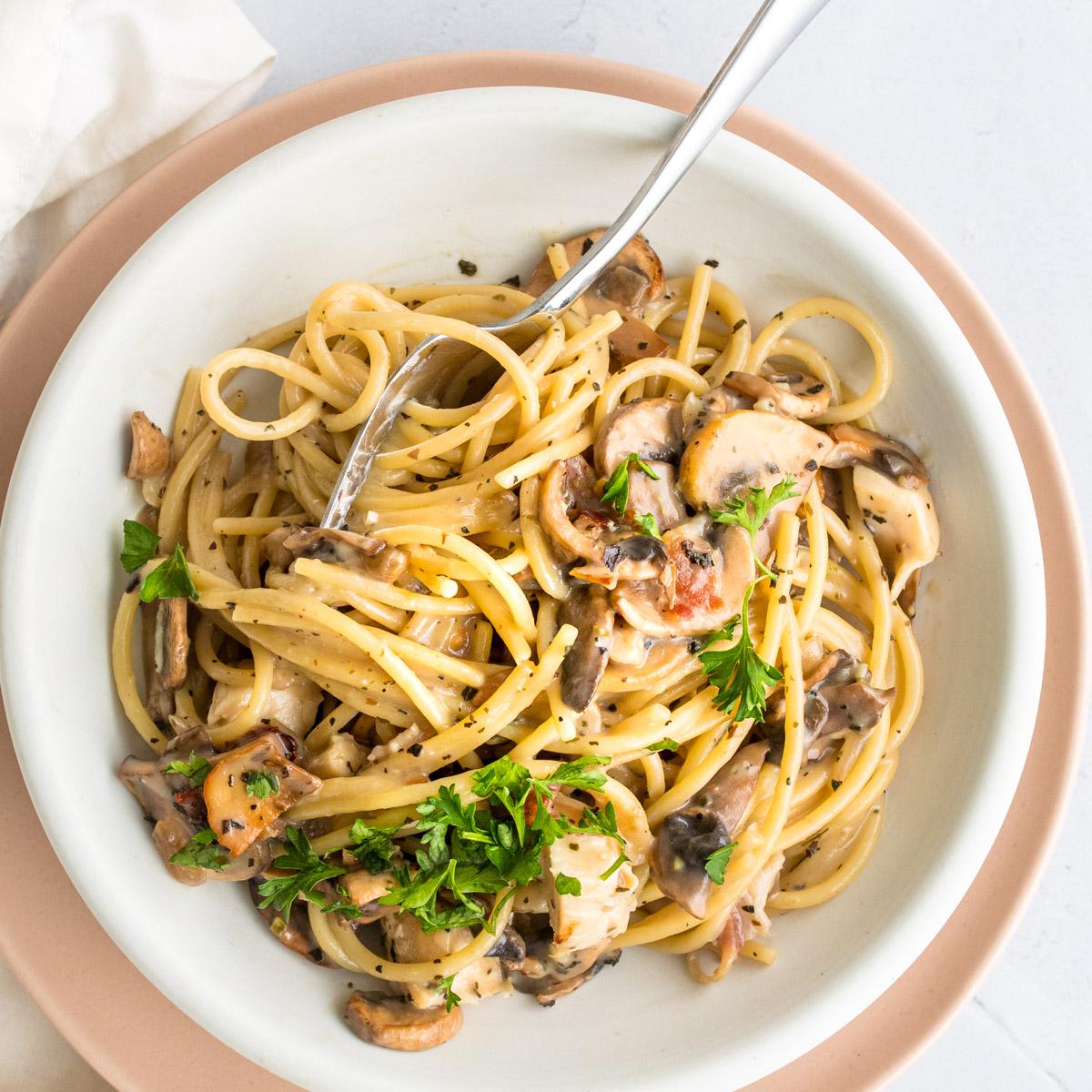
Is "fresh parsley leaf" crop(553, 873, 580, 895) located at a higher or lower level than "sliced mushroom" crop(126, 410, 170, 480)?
lower

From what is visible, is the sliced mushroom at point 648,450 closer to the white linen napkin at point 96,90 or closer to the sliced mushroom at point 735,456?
the sliced mushroom at point 735,456

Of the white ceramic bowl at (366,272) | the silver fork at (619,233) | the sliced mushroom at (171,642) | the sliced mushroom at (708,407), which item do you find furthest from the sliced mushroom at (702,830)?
the sliced mushroom at (171,642)

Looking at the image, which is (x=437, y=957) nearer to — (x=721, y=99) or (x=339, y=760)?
(x=339, y=760)

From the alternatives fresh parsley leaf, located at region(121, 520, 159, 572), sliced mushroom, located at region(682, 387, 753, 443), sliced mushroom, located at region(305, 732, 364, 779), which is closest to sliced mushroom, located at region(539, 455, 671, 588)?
sliced mushroom, located at region(682, 387, 753, 443)

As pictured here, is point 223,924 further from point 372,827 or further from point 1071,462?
point 1071,462

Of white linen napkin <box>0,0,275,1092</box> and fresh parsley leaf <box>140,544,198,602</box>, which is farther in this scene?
white linen napkin <box>0,0,275,1092</box>

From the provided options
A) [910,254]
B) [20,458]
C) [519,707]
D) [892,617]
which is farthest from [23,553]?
[910,254]

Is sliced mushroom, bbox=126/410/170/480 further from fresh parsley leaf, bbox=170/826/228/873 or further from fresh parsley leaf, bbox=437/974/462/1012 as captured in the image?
fresh parsley leaf, bbox=437/974/462/1012
